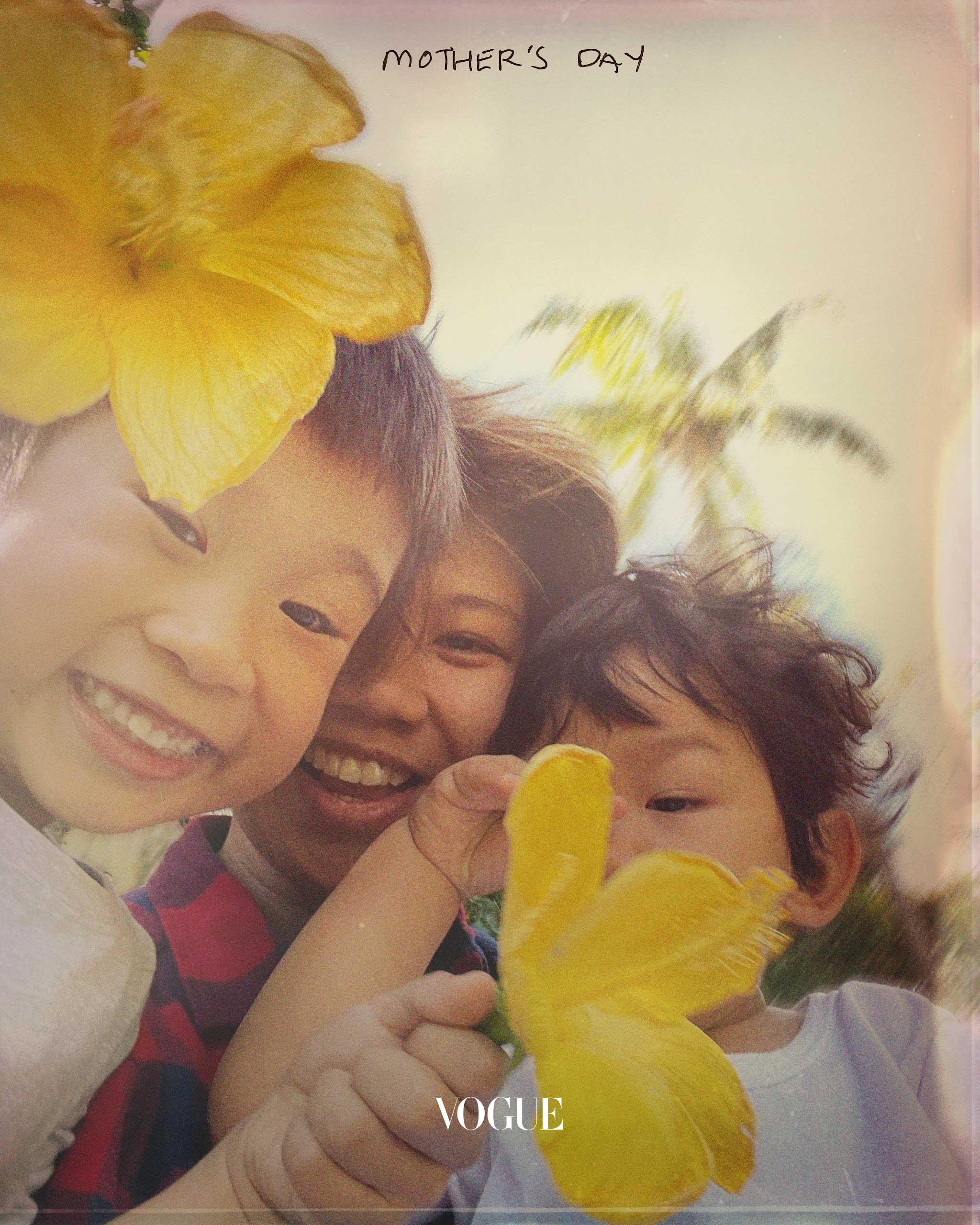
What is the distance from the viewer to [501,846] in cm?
101

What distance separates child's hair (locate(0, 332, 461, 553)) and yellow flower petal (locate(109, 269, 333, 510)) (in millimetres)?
24

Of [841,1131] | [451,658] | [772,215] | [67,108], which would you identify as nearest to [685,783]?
[451,658]

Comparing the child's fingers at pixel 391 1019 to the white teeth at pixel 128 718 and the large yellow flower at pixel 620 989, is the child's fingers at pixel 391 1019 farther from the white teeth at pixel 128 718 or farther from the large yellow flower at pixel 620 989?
the white teeth at pixel 128 718

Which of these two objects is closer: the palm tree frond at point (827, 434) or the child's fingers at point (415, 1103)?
the child's fingers at point (415, 1103)

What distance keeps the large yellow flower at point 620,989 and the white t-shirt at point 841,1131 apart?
24mm

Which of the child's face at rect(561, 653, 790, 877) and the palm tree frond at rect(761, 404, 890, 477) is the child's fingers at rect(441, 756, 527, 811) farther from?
the palm tree frond at rect(761, 404, 890, 477)

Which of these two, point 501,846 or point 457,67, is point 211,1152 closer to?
point 501,846

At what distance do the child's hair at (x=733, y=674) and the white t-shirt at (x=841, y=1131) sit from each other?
0.16m

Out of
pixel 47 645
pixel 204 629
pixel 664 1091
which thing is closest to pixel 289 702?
pixel 204 629

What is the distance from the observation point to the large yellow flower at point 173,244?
1029 millimetres

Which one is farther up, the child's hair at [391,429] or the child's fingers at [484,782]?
the child's hair at [391,429]

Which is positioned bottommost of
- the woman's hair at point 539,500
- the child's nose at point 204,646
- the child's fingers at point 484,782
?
the child's fingers at point 484,782

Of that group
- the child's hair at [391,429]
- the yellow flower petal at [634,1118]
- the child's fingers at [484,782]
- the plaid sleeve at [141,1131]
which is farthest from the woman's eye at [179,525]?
the yellow flower petal at [634,1118]

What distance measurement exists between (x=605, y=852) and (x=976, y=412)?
594 mm
